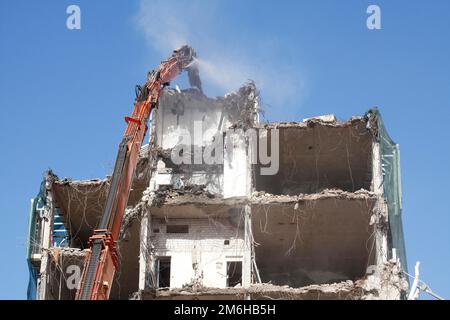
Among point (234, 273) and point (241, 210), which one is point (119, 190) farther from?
point (234, 273)

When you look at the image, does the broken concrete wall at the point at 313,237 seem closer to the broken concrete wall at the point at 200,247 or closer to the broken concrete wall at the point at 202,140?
the broken concrete wall at the point at 200,247

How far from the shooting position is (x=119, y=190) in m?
37.2

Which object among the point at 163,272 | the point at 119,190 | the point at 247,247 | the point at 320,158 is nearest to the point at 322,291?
Result: the point at 247,247

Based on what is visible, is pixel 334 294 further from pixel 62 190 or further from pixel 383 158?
pixel 62 190

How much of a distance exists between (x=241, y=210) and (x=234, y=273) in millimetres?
2606

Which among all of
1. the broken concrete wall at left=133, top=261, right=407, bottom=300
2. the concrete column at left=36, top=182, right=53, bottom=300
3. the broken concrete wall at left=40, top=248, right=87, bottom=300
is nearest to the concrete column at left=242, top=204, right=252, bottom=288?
the broken concrete wall at left=133, top=261, right=407, bottom=300

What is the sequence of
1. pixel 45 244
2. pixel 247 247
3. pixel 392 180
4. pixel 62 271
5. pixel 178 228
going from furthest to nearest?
pixel 45 244, pixel 62 271, pixel 392 180, pixel 178 228, pixel 247 247

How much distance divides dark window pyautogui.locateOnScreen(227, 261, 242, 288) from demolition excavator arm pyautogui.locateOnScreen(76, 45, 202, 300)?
22.3 feet

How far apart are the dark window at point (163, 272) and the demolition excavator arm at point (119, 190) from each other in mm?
5784

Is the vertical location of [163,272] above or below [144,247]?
below

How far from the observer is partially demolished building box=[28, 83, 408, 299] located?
141 ft

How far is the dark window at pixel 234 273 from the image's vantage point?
144 feet

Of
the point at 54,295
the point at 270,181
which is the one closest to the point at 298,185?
the point at 270,181

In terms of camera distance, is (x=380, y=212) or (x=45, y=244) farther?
(x=45, y=244)
